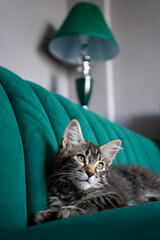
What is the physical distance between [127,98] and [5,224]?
7.51 ft

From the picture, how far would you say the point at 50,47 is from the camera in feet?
6.77

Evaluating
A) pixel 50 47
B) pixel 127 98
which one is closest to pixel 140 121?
pixel 127 98

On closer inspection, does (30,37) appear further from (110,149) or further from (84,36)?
(110,149)

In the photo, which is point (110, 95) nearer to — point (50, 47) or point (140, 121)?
point (140, 121)

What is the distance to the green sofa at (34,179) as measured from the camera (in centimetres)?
34

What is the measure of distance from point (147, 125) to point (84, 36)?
3.86 feet

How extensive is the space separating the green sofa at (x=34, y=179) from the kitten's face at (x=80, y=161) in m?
0.05

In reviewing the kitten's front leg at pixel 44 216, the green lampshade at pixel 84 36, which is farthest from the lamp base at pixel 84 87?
the kitten's front leg at pixel 44 216

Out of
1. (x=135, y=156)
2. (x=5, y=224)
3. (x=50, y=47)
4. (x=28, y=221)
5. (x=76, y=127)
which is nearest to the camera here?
(x=5, y=224)

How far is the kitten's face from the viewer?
2.53ft

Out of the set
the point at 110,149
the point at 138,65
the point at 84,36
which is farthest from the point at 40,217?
the point at 138,65

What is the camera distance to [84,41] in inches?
82.7

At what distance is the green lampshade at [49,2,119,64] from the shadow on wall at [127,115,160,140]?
2.63 ft

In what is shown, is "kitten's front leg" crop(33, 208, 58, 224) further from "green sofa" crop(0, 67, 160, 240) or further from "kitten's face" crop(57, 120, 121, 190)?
"kitten's face" crop(57, 120, 121, 190)
